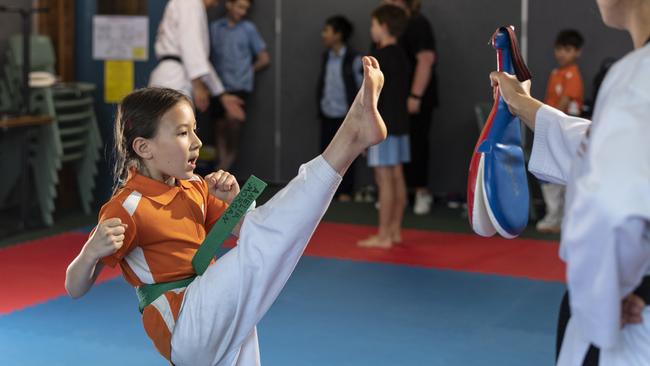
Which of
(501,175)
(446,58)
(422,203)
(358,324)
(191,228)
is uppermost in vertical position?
(501,175)

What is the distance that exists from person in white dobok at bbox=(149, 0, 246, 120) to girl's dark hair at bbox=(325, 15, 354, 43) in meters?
1.80

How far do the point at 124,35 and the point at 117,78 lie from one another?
1.02ft

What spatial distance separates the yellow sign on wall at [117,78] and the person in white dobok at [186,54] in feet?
2.50

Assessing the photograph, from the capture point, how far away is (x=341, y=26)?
26.3 ft

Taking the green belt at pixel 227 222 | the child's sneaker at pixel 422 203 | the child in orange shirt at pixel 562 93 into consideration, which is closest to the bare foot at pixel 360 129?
the green belt at pixel 227 222

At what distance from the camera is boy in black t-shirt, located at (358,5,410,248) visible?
5766 mm

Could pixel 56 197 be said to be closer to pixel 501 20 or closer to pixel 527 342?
pixel 501 20

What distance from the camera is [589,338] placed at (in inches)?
66.2

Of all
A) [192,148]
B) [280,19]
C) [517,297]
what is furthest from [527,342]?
[280,19]

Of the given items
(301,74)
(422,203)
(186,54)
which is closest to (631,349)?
(186,54)

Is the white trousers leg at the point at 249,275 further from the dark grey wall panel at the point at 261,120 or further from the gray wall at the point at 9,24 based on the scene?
the dark grey wall panel at the point at 261,120

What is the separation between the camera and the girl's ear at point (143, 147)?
2643 millimetres

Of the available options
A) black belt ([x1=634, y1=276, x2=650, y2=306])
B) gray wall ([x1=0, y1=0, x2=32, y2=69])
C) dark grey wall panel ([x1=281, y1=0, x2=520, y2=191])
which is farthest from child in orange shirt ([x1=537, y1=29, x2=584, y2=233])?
black belt ([x1=634, y1=276, x2=650, y2=306])

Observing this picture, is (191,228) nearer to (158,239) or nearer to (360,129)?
(158,239)
